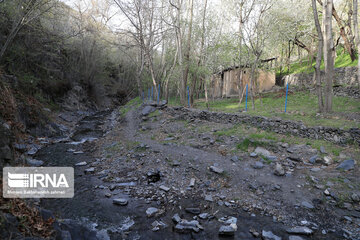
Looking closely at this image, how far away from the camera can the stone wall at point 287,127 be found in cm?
817

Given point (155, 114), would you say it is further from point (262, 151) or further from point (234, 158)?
point (262, 151)

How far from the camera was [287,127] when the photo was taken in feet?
31.4

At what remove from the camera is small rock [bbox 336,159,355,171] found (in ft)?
22.2

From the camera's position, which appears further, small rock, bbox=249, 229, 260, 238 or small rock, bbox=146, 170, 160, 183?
small rock, bbox=146, 170, 160, 183

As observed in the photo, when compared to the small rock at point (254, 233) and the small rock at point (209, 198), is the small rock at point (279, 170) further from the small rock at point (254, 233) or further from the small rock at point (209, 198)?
the small rock at point (254, 233)

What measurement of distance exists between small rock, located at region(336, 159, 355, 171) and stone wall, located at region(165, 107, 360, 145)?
1445 mm

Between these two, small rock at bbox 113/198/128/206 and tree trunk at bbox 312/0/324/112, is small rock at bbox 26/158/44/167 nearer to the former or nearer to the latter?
small rock at bbox 113/198/128/206

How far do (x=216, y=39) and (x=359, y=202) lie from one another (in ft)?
62.6

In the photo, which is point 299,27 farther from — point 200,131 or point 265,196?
point 265,196

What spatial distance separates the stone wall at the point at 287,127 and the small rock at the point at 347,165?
4.74 feet

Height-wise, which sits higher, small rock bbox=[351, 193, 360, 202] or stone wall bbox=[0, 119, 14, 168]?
stone wall bbox=[0, 119, 14, 168]

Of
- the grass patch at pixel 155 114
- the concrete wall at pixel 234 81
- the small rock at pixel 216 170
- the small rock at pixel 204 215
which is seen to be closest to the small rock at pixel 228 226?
the small rock at pixel 204 215

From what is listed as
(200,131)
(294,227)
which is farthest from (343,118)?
(294,227)

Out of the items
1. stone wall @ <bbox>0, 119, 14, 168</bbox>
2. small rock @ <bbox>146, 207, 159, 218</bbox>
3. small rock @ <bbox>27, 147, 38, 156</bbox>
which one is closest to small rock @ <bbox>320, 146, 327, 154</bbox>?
small rock @ <bbox>146, 207, 159, 218</bbox>
